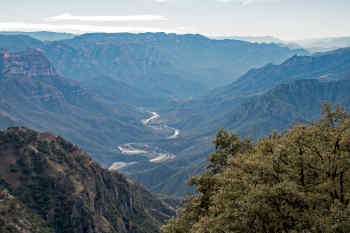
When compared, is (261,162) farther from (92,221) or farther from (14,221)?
(92,221)

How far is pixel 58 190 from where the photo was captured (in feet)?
463

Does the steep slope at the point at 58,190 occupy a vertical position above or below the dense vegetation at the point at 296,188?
below

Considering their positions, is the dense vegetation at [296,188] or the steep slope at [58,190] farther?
the steep slope at [58,190]

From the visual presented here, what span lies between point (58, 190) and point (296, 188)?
11733cm

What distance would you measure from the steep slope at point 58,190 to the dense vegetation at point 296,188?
7846cm

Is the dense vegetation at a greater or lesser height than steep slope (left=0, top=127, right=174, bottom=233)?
greater

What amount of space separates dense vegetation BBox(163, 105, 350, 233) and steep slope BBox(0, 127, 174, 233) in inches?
3089

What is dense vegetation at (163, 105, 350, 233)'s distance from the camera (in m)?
38.8

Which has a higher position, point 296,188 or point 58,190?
point 296,188

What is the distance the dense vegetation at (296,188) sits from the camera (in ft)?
127

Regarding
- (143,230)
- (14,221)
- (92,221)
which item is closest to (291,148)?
(14,221)

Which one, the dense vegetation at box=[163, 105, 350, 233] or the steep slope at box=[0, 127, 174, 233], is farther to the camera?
the steep slope at box=[0, 127, 174, 233]

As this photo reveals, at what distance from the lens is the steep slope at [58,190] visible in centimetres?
13050

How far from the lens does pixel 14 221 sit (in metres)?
108
